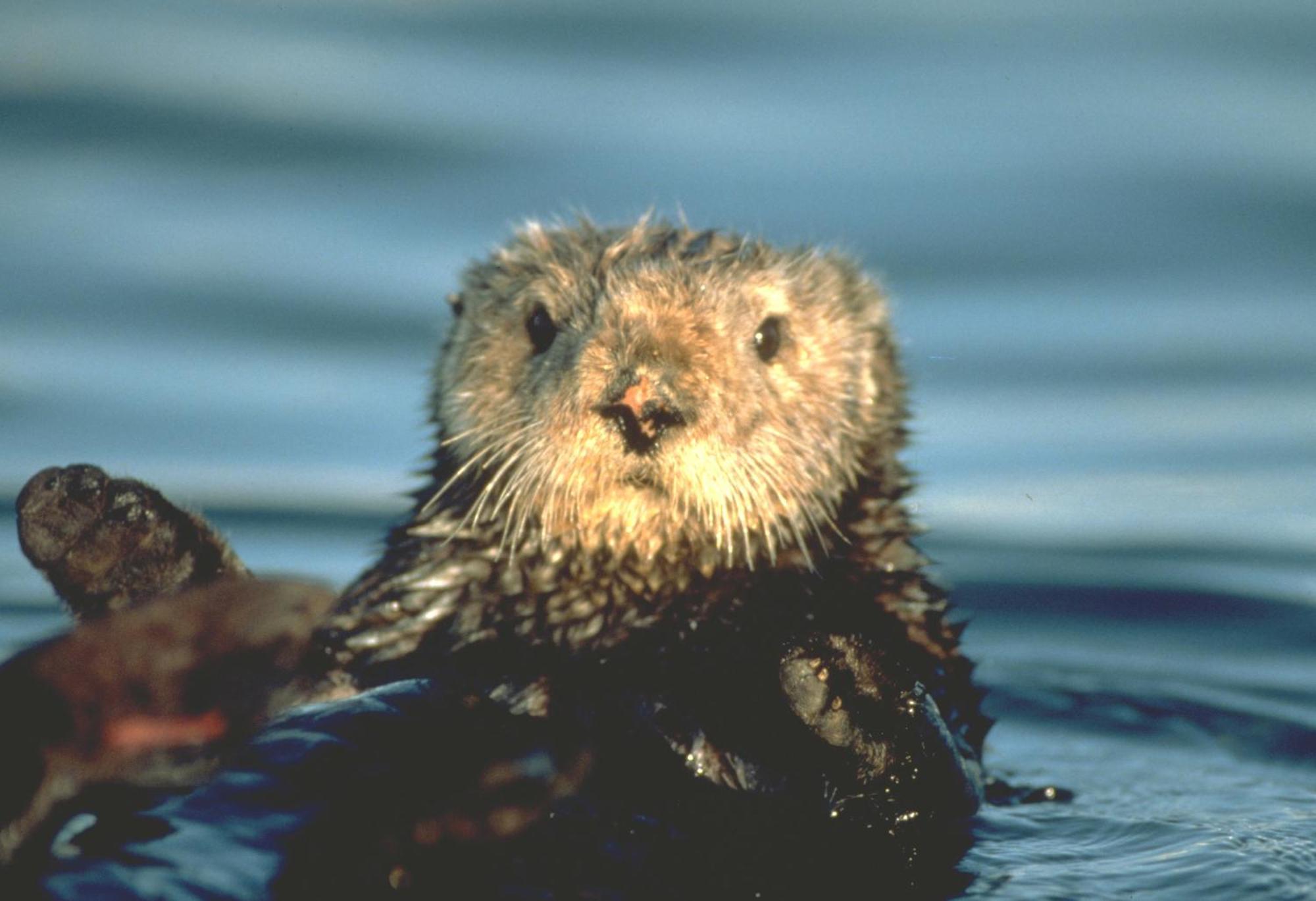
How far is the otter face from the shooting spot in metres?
4.21

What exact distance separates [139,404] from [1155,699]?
4280 mm

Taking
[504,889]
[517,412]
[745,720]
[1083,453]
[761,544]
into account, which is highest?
[1083,453]

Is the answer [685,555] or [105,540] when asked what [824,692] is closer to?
[685,555]

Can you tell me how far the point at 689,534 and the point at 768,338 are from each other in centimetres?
62

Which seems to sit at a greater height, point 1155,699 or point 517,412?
point 517,412

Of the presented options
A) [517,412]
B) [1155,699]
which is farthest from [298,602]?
[1155,699]

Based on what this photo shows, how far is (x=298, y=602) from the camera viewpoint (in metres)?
3.19

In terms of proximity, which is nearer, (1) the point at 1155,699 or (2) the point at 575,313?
(2) the point at 575,313

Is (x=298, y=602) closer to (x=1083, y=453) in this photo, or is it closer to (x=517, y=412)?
(x=517, y=412)

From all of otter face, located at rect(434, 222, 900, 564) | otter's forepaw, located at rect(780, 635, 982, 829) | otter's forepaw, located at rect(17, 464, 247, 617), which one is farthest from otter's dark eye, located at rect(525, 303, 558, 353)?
otter's forepaw, located at rect(780, 635, 982, 829)

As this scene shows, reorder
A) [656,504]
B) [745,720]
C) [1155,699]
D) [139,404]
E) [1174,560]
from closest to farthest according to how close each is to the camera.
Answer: [745,720], [656,504], [1155,699], [1174,560], [139,404]

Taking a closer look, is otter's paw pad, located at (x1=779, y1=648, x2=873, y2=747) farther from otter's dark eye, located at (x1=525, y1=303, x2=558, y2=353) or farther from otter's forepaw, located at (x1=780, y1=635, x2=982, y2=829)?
otter's dark eye, located at (x1=525, y1=303, x2=558, y2=353)

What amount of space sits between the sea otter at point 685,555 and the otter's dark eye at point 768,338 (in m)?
0.02

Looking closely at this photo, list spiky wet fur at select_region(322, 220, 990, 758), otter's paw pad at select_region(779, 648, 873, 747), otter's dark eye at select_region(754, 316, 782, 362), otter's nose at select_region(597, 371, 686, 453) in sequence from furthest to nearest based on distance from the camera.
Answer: otter's dark eye at select_region(754, 316, 782, 362) → spiky wet fur at select_region(322, 220, 990, 758) → otter's nose at select_region(597, 371, 686, 453) → otter's paw pad at select_region(779, 648, 873, 747)
